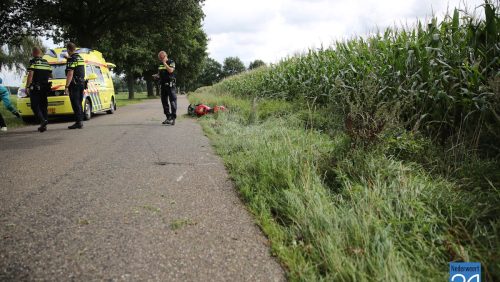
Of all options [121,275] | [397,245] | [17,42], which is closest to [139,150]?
[121,275]

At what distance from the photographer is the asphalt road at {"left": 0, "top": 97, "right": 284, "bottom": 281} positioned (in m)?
1.91

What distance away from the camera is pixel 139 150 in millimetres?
5238

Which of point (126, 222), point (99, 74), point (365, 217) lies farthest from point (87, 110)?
point (365, 217)

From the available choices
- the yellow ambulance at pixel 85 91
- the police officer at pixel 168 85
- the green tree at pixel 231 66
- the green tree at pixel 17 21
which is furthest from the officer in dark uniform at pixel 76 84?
the green tree at pixel 231 66

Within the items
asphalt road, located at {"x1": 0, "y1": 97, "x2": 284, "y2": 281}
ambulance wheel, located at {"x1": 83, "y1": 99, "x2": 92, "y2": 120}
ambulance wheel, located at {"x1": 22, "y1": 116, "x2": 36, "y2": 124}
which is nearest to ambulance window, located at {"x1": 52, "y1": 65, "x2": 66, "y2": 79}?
ambulance wheel, located at {"x1": 83, "y1": 99, "x2": 92, "y2": 120}

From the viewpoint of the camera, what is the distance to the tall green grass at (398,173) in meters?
1.93

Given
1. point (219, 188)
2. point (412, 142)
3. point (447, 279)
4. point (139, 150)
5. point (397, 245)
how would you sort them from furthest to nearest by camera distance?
point (139, 150) → point (412, 142) → point (219, 188) → point (397, 245) → point (447, 279)

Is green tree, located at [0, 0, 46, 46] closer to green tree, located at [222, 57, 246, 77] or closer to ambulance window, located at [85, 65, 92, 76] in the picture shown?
ambulance window, located at [85, 65, 92, 76]

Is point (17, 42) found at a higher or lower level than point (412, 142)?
higher

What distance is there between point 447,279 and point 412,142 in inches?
86.4

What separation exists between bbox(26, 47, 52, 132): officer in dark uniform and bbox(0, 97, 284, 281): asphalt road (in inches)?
148

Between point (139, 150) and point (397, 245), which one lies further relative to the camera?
point (139, 150)

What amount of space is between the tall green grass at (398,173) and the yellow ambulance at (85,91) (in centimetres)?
675

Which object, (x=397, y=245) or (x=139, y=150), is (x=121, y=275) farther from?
(x=139, y=150)
